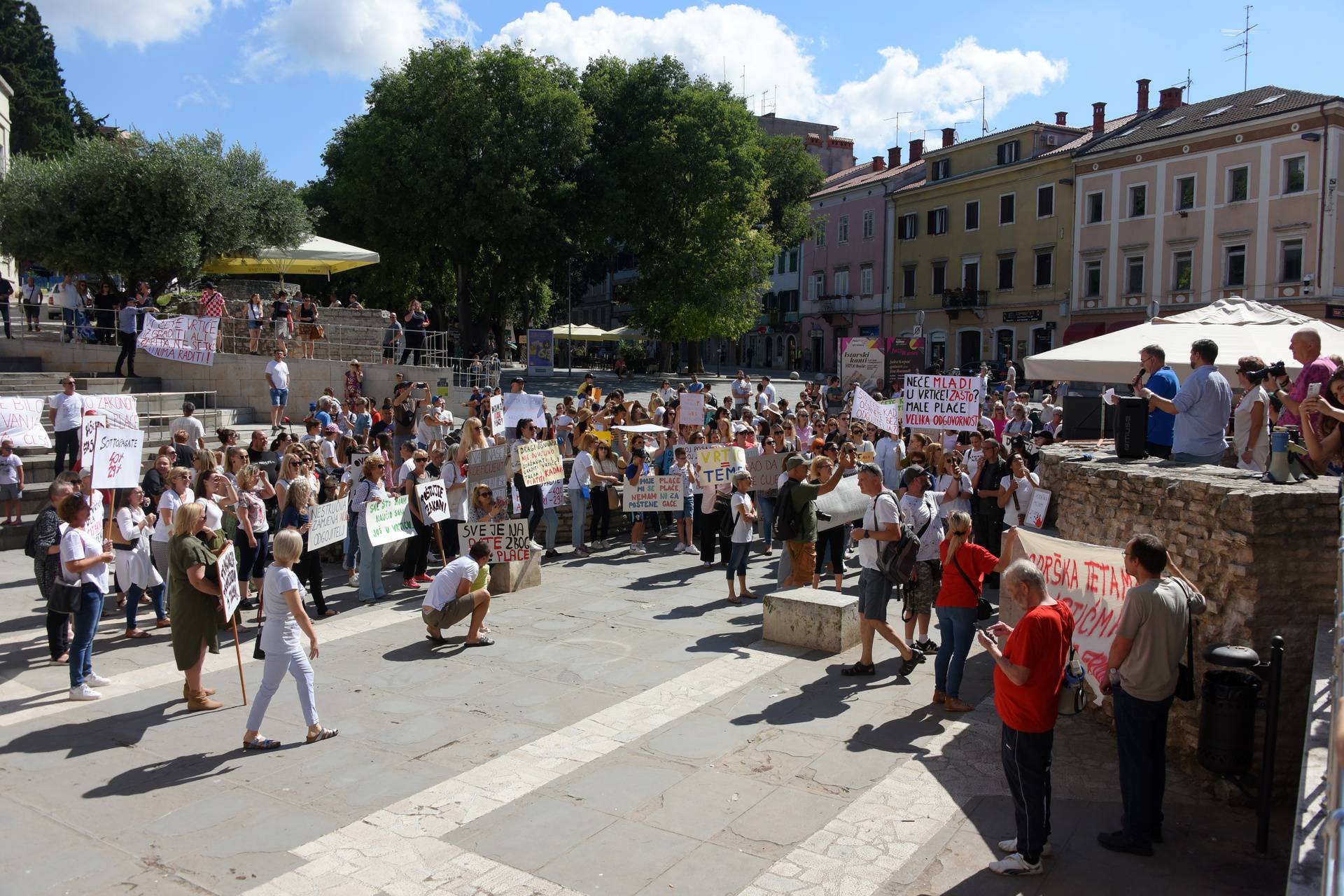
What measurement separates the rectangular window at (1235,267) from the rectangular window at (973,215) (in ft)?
45.2

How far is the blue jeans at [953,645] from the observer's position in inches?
307

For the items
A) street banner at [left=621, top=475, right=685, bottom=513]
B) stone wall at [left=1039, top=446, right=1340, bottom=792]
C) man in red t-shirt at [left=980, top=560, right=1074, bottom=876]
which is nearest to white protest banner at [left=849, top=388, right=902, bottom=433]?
street banner at [left=621, top=475, right=685, bottom=513]

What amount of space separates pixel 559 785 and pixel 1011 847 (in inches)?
114

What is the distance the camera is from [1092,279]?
1781 inches

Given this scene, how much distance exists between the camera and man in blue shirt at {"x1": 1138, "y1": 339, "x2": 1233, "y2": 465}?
7820mm

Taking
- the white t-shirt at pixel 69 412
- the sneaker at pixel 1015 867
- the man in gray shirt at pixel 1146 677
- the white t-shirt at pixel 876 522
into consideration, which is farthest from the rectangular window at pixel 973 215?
the sneaker at pixel 1015 867

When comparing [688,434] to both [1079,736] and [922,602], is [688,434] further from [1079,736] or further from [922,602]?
[1079,736]

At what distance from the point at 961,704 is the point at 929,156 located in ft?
165

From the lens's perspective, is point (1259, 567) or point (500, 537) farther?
point (500, 537)

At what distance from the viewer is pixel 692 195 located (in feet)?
127

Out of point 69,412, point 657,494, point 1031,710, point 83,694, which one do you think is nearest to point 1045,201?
point 657,494

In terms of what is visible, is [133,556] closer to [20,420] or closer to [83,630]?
[83,630]

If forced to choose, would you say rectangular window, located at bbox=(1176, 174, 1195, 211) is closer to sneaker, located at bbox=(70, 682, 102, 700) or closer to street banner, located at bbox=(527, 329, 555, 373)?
street banner, located at bbox=(527, 329, 555, 373)

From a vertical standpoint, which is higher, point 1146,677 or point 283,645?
point 1146,677
